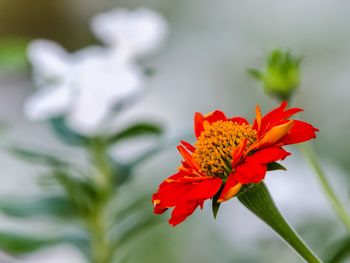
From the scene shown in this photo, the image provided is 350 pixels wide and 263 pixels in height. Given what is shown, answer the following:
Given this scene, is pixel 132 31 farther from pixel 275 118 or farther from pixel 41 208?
pixel 275 118

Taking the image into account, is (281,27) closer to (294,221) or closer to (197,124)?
(294,221)

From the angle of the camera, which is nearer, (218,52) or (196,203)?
(196,203)

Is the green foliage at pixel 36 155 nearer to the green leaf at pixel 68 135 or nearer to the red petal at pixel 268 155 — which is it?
the green leaf at pixel 68 135

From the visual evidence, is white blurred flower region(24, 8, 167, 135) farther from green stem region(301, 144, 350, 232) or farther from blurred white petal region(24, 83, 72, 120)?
green stem region(301, 144, 350, 232)

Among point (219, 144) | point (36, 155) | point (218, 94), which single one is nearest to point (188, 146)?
point (219, 144)

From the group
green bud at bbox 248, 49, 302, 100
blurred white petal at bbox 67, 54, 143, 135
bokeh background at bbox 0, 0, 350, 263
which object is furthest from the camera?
bokeh background at bbox 0, 0, 350, 263

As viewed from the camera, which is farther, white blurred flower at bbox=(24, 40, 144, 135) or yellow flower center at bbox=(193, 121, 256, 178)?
white blurred flower at bbox=(24, 40, 144, 135)

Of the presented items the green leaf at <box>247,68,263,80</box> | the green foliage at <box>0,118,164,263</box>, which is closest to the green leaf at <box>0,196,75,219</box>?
the green foliage at <box>0,118,164,263</box>

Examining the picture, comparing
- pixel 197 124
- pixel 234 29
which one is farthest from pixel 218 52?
pixel 197 124
